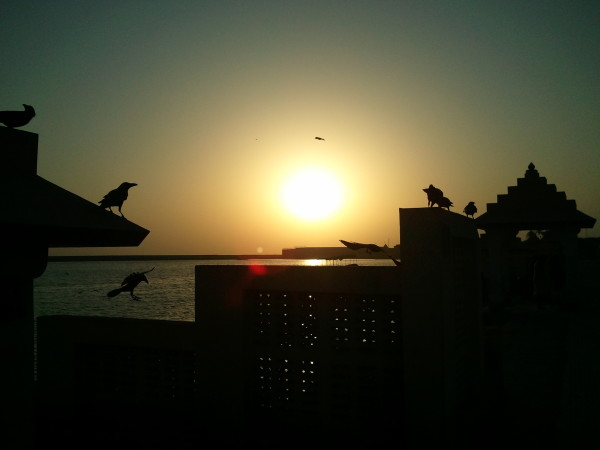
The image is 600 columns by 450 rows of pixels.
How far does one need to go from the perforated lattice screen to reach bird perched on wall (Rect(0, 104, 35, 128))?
361cm

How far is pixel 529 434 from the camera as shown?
7016mm

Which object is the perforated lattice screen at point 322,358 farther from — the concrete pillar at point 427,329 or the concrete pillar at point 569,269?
the concrete pillar at point 569,269

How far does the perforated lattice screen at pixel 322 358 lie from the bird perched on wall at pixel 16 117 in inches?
142

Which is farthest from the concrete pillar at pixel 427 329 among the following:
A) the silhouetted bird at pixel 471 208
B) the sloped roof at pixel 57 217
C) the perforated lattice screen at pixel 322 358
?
the silhouetted bird at pixel 471 208

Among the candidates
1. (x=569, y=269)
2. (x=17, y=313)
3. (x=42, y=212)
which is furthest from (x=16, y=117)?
(x=569, y=269)

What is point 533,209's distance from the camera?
21891 mm

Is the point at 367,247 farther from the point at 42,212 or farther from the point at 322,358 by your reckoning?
the point at 42,212

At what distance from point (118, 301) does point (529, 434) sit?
71.2m

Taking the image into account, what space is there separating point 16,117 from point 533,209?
69.4 ft

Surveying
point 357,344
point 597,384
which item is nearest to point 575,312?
point 597,384

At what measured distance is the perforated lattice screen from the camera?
6.52m

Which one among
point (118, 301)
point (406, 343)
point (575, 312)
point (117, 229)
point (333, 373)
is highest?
point (117, 229)

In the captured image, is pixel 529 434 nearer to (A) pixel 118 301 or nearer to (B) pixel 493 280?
(B) pixel 493 280

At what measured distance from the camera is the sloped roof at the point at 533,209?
21.0m
